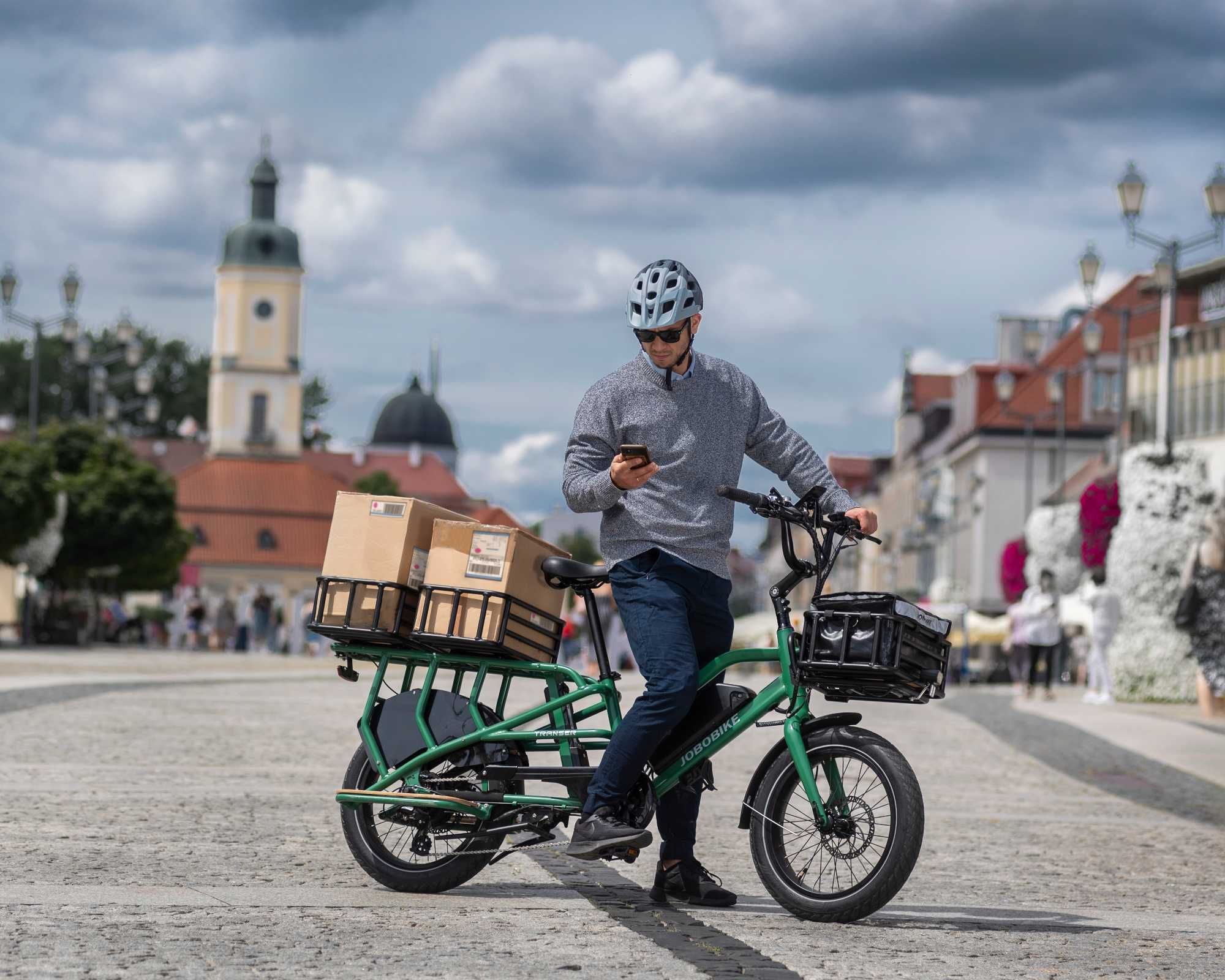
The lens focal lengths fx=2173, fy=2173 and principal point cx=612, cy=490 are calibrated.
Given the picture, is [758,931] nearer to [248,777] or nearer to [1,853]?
[1,853]

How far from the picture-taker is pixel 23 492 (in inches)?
1634

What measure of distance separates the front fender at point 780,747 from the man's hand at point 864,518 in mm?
565

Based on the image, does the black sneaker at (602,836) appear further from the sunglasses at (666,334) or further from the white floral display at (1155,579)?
the white floral display at (1155,579)

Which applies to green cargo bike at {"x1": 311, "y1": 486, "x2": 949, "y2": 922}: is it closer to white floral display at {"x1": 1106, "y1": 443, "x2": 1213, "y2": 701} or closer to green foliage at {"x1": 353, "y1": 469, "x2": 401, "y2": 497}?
white floral display at {"x1": 1106, "y1": 443, "x2": 1213, "y2": 701}

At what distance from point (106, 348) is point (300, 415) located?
3298cm

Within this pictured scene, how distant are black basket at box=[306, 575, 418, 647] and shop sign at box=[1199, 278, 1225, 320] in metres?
49.6

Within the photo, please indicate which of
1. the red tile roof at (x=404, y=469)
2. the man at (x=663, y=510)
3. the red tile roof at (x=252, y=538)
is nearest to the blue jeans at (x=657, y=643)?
the man at (x=663, y=510)

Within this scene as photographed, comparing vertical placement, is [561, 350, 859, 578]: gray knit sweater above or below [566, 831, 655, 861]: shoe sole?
above

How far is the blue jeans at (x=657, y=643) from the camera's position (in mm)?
6656

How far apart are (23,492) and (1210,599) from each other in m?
26.4

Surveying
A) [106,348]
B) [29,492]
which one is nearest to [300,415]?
[106,348]

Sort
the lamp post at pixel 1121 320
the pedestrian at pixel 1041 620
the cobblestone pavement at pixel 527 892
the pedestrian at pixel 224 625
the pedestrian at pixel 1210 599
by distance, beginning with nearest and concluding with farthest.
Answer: the cobblestone pavement at pixel 527 892, the pedestrian at pixel 1210 599, the pedestrian at pixel 1041 620, the lamp post at pixel 1121 320, the pedestrian at pixel 224 625

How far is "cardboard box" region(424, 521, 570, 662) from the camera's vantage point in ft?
23.0

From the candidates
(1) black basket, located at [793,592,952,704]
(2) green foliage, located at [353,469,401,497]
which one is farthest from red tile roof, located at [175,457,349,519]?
(1) black basket, located at [793,592,952,704]
